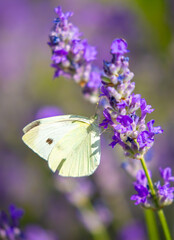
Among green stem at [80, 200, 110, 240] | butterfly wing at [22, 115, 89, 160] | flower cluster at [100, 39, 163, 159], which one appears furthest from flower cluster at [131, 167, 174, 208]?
green stem at [80, 200, 110, 240]

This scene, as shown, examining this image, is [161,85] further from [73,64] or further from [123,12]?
[73,64]

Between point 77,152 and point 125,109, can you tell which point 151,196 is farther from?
point 77,152

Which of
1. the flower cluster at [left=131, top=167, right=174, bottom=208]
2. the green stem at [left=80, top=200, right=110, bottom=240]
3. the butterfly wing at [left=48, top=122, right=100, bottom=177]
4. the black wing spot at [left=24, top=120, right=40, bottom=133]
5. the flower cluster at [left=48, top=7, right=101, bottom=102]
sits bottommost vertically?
the green stem at [left=80, top=200, right=110, bottom=240]

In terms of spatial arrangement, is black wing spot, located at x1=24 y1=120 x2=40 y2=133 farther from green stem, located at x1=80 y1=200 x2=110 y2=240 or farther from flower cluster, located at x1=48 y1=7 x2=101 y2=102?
green stem, located at x1=80 y1=200 x2=110 y2=240

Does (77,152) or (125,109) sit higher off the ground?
(125,109)

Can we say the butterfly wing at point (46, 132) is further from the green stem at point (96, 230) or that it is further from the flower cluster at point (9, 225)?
the green stem at point (96, 230)

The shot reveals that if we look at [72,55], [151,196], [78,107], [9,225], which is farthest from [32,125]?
[78,107]

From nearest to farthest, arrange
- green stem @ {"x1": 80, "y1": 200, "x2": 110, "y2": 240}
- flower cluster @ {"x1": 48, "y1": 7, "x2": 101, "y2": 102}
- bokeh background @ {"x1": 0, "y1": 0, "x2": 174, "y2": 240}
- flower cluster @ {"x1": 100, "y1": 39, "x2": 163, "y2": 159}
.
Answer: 1. flower cluster @ {"x1": 100, "y1": 39, "x2": 163, "y2": 159}
2. flower cluster @ {"x1": 48, "y1": 7, "x2": 101, "y2": 102}
3. green stem @ {"x1": 80, "y1": 200, "x2": 110, "y2": 240}
4. bokeh background @ {"x1": 0, "y1": 0, "x2": 174, "y2": 240}
